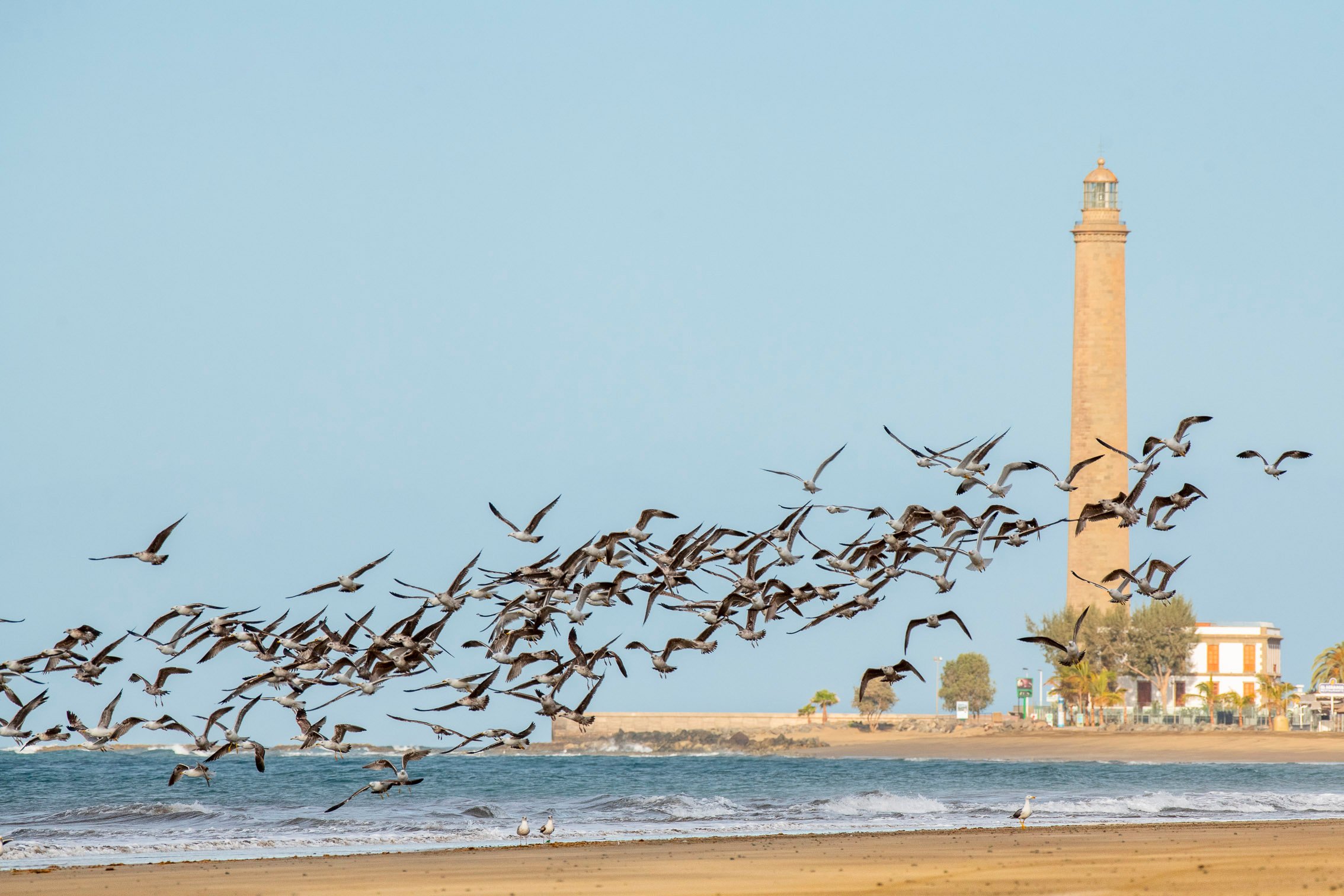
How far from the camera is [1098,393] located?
112500 millimetres

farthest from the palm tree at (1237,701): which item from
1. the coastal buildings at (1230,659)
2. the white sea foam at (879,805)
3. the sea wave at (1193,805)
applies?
the white sea foam at (879,805)

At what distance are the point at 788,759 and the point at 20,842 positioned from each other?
75.5m

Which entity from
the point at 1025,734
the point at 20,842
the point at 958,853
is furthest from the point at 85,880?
the point at 1025,734

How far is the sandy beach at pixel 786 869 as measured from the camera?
24453 mm

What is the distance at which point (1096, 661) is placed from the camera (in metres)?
112

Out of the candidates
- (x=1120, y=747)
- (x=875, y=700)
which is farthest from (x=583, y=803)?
(x=875, y=700)

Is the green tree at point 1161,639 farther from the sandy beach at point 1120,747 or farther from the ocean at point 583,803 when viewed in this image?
the ocean at point 583,803

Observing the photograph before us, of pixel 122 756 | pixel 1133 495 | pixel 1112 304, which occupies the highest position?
pixel 1112 304

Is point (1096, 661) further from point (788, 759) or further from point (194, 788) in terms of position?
point (194, 788)

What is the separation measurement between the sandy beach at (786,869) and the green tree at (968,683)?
12982cm

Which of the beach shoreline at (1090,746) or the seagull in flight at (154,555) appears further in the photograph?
the beach shoreline at (1090,746)

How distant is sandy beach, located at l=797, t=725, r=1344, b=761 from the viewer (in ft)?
297

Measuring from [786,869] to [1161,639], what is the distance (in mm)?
89298

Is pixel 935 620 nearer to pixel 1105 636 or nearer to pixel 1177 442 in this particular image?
pixel 1177 442
